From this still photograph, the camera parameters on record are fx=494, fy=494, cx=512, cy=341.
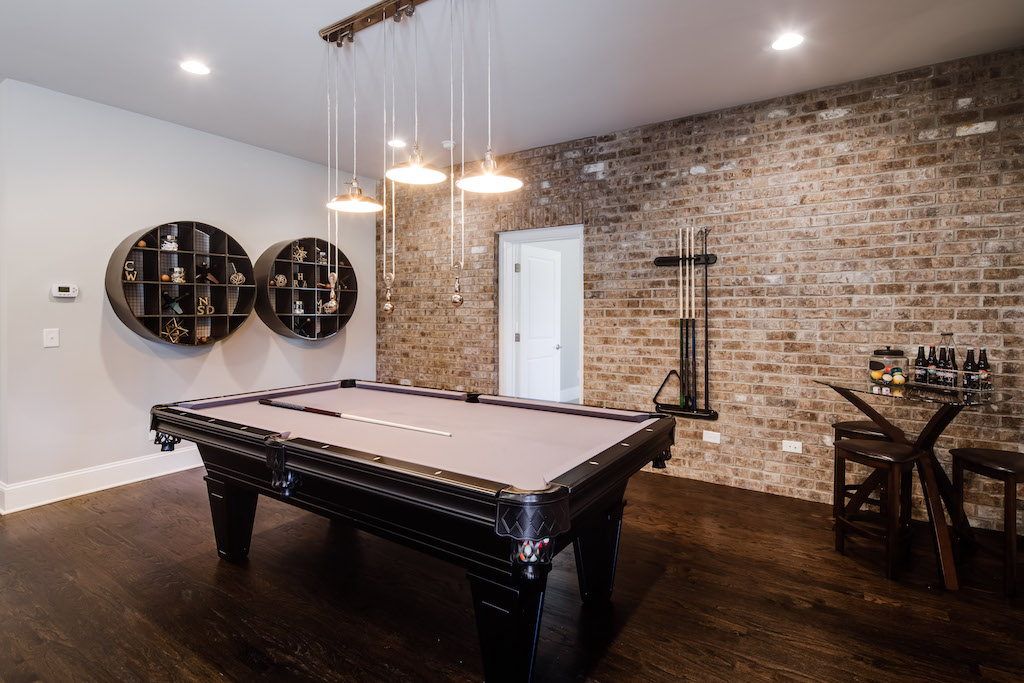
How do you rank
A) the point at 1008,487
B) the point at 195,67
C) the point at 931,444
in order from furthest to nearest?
the point at 195,67 < the point at 931,444 < the point at 1008,487

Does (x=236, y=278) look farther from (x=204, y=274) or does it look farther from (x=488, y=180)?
(x=488, y=180)

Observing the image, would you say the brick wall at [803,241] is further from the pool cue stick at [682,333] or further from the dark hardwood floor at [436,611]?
the dark hardwood floor at [436,611]

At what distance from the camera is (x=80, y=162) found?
11.5 ft

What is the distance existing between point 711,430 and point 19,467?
Result: 191 inches

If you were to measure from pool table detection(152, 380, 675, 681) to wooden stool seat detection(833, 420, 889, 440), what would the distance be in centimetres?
145

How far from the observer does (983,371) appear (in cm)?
266

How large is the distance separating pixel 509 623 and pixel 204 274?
3.87 metres

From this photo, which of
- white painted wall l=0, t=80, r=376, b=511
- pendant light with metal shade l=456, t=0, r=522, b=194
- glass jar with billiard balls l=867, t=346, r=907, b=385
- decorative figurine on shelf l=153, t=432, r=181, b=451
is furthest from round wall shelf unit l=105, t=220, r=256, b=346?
glass jar with billiard balls l=867, t=346, r=907, b=385

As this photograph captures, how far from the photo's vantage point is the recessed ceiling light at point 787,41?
266cm

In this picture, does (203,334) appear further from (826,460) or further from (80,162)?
(826,460)

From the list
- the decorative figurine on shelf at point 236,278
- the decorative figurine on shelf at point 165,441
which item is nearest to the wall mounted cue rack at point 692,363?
the decorative figurine on shelf at point 165,441

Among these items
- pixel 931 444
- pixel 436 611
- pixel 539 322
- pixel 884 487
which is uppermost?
pixel 539 322

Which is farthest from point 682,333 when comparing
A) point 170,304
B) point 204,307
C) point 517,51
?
point 170,304

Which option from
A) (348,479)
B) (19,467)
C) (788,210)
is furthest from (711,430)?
(19,467)
